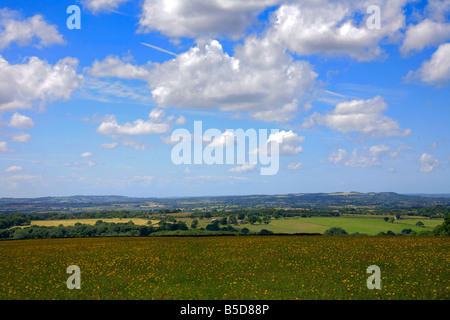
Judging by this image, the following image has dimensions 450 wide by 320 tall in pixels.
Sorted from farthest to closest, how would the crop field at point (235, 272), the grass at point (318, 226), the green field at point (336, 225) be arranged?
the grass at point (318, 226)
the green field at point (336, 225)
the crop field at point (235, 272)

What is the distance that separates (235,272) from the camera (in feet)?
72.4

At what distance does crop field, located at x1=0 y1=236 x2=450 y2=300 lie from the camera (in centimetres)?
1748

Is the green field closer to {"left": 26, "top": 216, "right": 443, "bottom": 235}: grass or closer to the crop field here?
{"left": 26, "top": 216, "right": 443, "bottom": 235}: grass

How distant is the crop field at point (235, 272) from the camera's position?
17.5m
